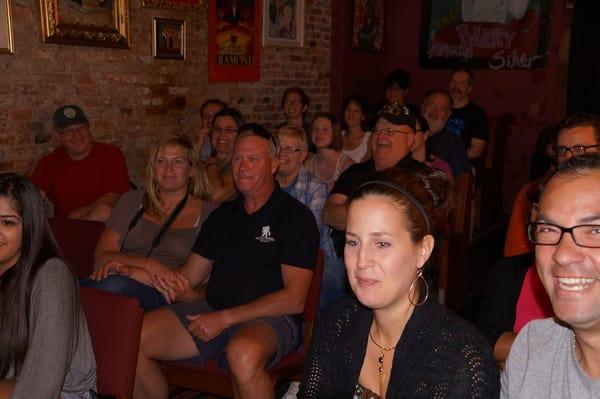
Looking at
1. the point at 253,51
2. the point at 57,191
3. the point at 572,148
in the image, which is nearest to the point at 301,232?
the point at 572,148

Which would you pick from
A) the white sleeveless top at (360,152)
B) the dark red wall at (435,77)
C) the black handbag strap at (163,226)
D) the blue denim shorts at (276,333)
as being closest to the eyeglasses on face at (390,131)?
the black handbag strap at (163,226)

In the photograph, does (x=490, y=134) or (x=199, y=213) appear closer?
(x=199, y=213)

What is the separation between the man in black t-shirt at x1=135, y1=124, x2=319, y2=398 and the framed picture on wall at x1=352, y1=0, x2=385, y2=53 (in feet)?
16.7

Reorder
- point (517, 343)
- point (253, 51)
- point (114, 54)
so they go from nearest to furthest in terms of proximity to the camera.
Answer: point (517, 343) → point (114, 54) → point (253, 51)

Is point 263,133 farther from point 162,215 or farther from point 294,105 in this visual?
point 294,105

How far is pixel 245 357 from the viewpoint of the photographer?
2531mm

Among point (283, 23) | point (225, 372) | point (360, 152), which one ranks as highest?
point (283, 23)

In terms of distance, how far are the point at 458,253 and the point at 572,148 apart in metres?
1.80

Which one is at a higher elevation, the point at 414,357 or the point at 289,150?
the point at 289,150

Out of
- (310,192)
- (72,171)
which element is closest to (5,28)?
(72,171)

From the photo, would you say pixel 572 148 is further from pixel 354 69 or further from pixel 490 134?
pixel 354 69

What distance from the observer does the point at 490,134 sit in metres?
7.11

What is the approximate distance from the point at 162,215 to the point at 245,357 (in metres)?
1.00

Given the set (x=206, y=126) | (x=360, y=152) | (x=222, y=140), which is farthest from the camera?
(x=360, y=152)
